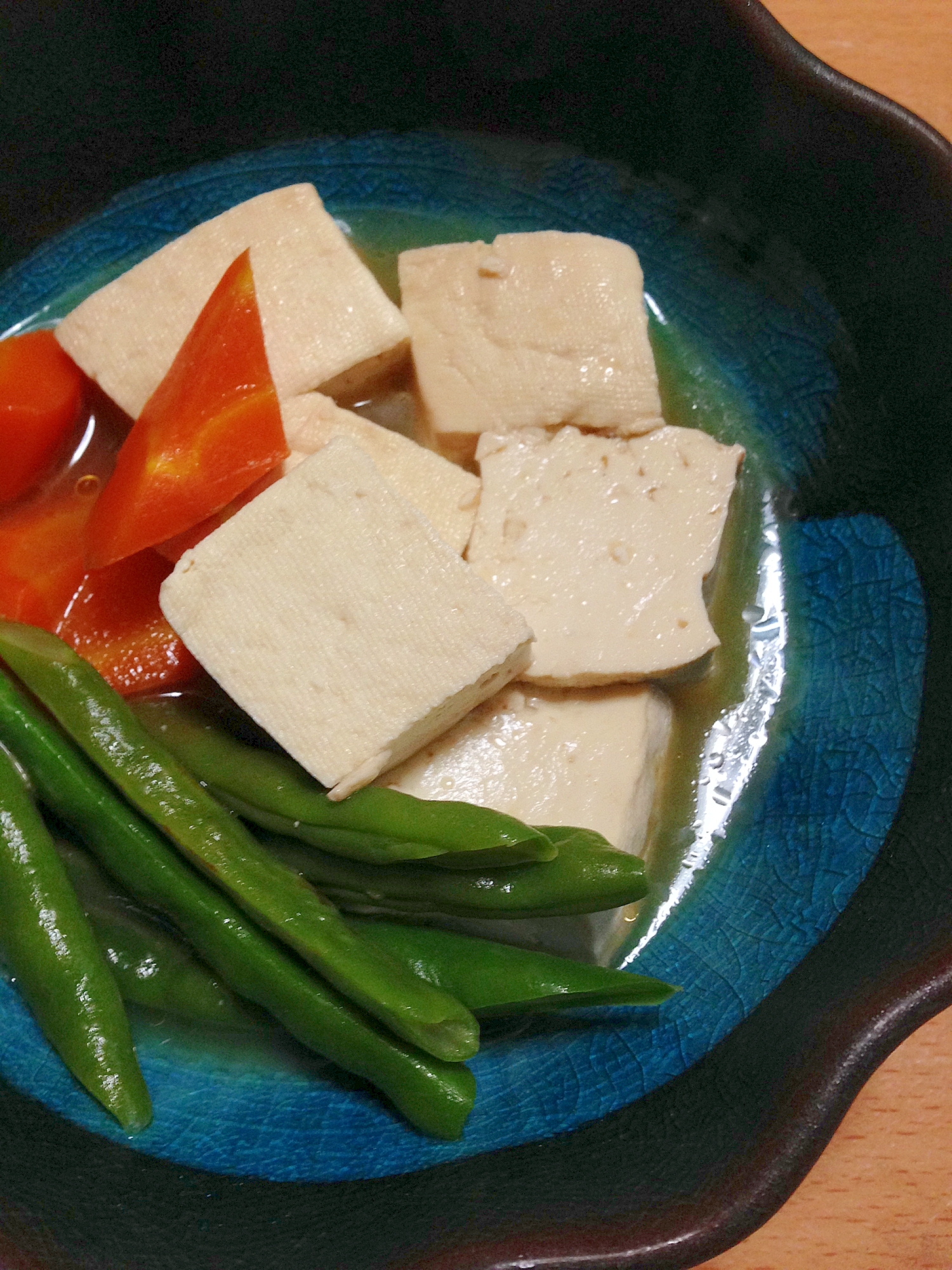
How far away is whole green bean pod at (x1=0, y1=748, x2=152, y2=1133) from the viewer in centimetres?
150

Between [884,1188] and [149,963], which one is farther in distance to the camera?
[149,963]

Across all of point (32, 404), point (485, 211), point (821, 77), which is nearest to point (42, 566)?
point (32, 404)

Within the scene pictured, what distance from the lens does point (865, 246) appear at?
6.00 ft

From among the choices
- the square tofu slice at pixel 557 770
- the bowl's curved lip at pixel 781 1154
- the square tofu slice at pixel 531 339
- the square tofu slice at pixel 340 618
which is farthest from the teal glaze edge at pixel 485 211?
the bowl's curved lip at pixel 781 1154

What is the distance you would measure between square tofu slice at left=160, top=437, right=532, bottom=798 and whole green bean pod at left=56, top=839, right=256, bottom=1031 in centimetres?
41

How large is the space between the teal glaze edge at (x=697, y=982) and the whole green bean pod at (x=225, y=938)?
114 mm

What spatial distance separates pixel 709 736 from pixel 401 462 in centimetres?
82

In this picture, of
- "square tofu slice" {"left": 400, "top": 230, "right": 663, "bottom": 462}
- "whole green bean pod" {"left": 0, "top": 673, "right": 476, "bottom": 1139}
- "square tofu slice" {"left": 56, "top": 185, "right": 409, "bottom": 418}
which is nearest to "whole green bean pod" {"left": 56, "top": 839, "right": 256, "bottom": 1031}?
"whole green bean pod" {"left": 0, "top": 673, "right": 476, "bottom": 1139}

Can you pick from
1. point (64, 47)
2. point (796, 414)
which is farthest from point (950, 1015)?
point (64, 47)

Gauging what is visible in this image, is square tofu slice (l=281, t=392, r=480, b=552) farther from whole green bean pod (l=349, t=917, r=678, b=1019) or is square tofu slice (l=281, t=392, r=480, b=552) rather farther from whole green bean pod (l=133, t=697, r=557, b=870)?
whole green bean pod (l=349, t=917, r=678, b=1019)

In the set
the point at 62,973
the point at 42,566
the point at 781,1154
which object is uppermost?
the point at 42,566

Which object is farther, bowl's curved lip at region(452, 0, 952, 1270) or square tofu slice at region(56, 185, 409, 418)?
square tofu slice at region(56, 185, 409, 418)

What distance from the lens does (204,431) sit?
5.50 ft

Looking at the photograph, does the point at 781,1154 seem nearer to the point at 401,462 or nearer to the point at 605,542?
the point at 605,542
